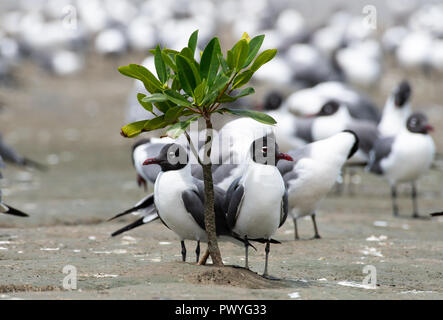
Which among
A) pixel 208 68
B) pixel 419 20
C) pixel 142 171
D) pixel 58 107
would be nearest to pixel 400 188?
pixel 142 171

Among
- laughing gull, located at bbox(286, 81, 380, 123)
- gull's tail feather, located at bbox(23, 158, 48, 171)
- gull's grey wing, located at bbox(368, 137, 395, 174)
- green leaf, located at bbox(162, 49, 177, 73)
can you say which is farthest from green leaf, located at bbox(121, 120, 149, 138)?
laughing gull, located at bbox(286, 81, 380, 123)

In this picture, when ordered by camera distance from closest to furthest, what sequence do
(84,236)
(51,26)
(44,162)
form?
(84,236)
(44,162)
(51,26)

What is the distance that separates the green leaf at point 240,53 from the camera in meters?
4.66

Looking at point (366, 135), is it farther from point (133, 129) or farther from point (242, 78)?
point (133, 129)

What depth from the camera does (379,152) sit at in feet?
32.1

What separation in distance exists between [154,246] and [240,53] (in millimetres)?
2512

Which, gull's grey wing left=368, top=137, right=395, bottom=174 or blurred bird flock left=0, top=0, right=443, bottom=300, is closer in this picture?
blurred bird flock left=0, top=0, right=443, bottom=300

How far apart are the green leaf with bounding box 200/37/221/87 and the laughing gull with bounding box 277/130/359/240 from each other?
2.67 metres

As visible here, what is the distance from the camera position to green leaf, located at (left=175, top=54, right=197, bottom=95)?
15.2ft

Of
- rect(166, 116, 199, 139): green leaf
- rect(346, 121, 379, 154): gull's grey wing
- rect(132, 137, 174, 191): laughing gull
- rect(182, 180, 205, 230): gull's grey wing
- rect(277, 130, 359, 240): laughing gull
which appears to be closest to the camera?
rect(166, 116, 199, 139): green leaf

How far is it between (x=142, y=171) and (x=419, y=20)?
2423 centimetres

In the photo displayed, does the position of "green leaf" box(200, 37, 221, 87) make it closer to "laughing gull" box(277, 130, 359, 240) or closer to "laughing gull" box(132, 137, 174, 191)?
"laughing gull" box(277, 130, 359, 240)

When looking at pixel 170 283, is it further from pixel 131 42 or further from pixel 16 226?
pixel 131 42
